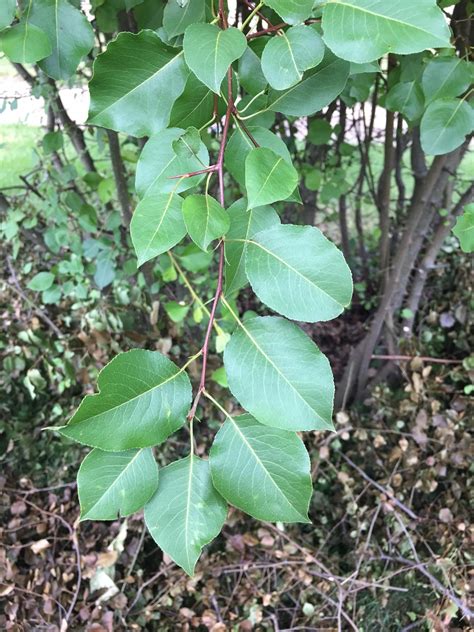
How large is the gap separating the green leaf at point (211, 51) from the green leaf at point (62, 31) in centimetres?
17

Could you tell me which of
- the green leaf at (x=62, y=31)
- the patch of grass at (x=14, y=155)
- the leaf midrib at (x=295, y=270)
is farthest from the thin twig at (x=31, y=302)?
the leaf midrib at (x=295, y=270)

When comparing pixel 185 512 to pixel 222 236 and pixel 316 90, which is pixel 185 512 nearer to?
pixel 222 236

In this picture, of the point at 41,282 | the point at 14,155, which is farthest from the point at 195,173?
the point at 14,155

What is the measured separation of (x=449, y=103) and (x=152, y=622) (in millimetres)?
1228

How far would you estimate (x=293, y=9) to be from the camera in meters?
0.44

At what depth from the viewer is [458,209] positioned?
4.52 feet

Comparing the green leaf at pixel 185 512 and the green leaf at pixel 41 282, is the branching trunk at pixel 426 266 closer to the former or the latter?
the green leaf at pixel 41 282

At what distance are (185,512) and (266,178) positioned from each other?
0.32 meters

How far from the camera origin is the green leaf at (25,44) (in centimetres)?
52

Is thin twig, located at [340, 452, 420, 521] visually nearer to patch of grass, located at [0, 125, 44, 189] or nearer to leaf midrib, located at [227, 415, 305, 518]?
Answer: leaf midrib, located at [227, 415, 305, 518]

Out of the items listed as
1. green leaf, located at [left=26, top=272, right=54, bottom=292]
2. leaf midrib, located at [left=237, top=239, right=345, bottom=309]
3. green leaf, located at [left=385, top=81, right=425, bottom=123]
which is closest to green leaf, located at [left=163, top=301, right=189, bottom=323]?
green leaf, located at [left=26, top=272, right=54, bottom=292]

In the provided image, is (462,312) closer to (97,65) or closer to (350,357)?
(350,357)

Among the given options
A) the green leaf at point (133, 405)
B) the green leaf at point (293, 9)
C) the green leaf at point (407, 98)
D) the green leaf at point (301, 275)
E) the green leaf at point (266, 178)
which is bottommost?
the green leaf at point (133, 405)

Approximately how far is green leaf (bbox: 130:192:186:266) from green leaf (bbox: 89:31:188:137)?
0.37 feet
